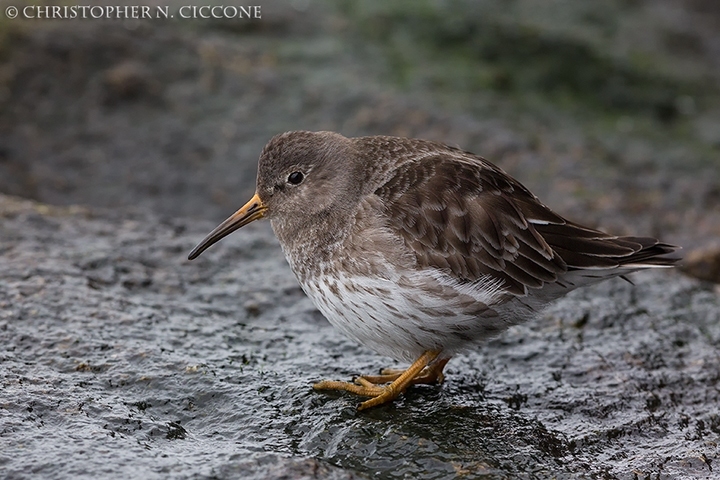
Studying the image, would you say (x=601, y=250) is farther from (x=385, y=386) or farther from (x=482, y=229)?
(x=385, y=386)

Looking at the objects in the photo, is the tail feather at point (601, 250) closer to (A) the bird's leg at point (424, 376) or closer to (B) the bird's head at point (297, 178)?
(A) the bird's leg at point (424, 376)

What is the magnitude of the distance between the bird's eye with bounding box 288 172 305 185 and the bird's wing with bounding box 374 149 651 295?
660 mm

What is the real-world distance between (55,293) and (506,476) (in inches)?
131

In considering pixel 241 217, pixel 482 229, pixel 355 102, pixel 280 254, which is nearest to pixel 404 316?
pixel 482 229

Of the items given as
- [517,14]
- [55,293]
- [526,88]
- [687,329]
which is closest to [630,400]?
[687,329]

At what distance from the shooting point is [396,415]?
506 cm

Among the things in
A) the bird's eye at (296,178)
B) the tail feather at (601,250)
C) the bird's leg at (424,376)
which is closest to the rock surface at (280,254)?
the bird's leg at (424,376)

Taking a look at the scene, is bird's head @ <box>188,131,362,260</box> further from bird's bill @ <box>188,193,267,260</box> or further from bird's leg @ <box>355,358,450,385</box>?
bird's leg @ <box>355,358,450,385</box>

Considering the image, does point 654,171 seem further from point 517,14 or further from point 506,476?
point 506,476

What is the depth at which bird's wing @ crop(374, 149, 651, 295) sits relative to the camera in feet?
17.6

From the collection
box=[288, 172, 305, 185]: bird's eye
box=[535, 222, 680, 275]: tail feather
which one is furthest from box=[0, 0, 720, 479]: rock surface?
box=[288, 172, 305, 185]: bird's eye

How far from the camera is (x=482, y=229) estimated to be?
543 cm

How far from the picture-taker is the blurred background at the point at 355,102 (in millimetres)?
9164

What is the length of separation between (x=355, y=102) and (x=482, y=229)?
4847mm
